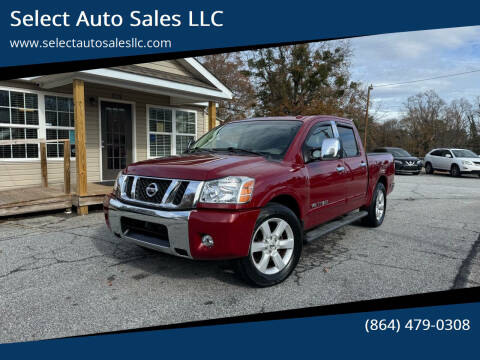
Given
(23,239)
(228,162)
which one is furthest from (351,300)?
(23,239)

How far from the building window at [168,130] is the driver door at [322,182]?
281 inches

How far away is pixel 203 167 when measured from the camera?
11.3 ft

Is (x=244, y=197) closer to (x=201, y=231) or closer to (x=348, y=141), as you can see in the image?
(x=201, y=231)

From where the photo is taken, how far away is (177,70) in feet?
35.1

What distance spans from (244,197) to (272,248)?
70cm

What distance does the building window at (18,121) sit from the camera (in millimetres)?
8117

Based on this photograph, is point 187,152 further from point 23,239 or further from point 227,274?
point 23,239

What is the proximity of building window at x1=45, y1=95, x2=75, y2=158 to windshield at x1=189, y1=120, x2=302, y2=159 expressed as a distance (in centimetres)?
557

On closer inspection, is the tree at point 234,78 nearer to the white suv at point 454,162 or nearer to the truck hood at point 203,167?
the white suv at point 454,162

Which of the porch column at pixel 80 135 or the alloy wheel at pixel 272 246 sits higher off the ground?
the porch column at pixel 80 135

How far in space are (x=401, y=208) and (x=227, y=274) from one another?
6.16m

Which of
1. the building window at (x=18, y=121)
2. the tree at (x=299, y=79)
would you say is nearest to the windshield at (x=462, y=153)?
the tree at (x=299, y=79)

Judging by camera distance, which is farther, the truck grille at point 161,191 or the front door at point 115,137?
the front door at point 115,137

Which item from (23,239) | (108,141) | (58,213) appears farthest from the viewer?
(108,141)
